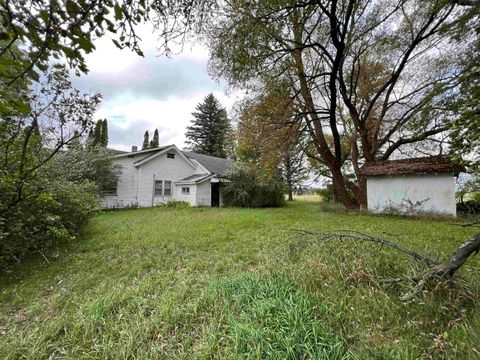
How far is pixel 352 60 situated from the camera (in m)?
11.5

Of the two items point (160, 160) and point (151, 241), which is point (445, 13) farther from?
point (160, 160)

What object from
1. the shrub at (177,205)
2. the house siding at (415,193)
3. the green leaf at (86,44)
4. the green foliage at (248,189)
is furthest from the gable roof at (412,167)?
the green leaf at (86,44)

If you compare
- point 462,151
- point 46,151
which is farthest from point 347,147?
point 46,151

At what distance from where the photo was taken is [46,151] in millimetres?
5492

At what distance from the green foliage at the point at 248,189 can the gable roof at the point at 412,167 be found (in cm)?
631

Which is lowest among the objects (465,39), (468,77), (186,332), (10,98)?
(186,332)

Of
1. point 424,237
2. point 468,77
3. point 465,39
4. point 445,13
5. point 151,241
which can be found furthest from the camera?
point 445,13

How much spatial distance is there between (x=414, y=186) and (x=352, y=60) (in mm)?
6620

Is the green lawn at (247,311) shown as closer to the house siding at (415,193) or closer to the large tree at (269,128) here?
the large tree at (269,128)

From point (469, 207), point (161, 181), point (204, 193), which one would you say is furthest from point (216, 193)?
point (469, 207)

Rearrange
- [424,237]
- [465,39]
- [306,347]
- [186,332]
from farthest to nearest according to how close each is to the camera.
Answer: [465,39] < [424,237] < [186,332] < [306,347]

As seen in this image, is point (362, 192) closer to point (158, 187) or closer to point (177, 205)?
point (177, 205)

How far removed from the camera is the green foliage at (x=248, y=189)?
16.4 metres

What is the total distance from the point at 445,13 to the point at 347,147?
9273mm
